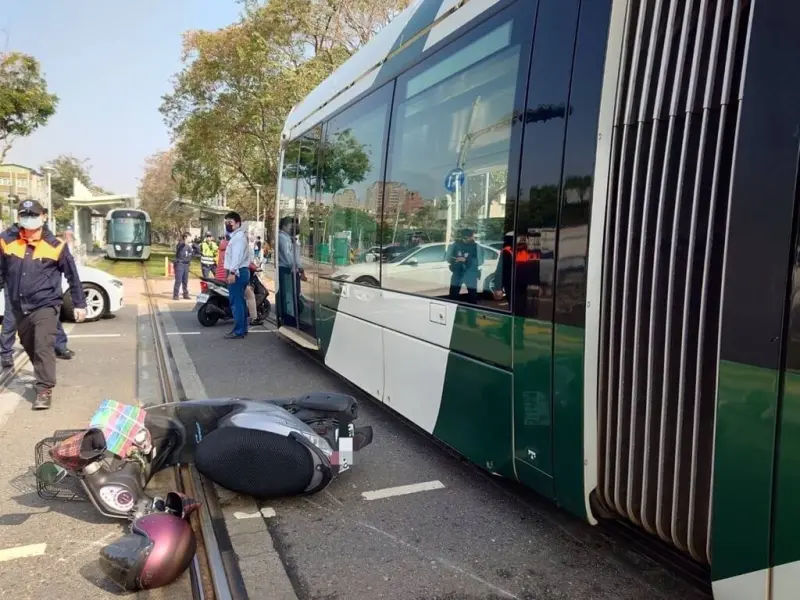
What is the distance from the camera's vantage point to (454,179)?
3.88 metres

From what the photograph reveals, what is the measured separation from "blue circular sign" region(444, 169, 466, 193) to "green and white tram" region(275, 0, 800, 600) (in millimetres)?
15

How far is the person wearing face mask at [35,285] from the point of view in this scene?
5.62 meters

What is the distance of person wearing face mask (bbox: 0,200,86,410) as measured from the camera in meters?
5.62

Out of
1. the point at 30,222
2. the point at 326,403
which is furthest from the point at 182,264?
the point at 326,403

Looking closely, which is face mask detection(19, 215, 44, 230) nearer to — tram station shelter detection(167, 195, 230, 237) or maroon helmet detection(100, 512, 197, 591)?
maroon helmet detection(100, 512, 197, 591)

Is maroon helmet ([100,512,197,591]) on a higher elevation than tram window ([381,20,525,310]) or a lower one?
lower

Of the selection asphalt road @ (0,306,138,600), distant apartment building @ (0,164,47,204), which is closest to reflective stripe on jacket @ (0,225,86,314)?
asphalt road @ (0,306,138,600)

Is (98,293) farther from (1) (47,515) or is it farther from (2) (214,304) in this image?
(1) (47,515)

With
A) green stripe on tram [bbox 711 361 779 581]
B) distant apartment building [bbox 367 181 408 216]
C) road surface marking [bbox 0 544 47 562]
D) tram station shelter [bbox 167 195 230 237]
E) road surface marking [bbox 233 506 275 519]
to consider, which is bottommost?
road surface marking [bbox 0 544 47 562]

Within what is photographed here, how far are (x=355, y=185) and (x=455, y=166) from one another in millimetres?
1998

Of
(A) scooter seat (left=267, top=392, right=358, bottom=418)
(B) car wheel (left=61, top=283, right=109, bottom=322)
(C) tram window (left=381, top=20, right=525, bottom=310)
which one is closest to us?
(C) tram window (left=381, top=20, right=525, bottom=310)

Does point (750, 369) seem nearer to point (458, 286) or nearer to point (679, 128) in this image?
point (679, 128)

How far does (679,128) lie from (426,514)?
98.9 inches

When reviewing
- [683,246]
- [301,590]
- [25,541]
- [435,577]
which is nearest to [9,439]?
[25,541]
